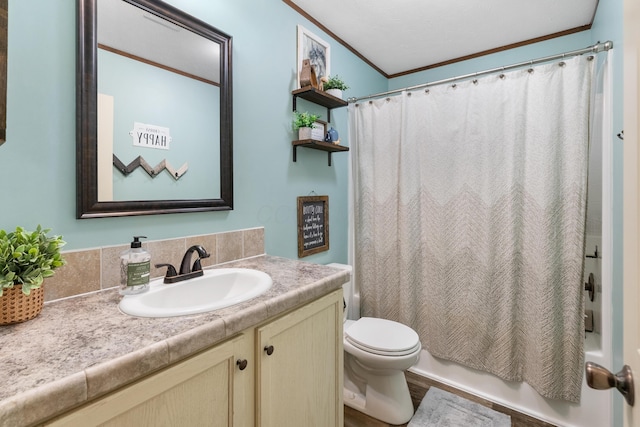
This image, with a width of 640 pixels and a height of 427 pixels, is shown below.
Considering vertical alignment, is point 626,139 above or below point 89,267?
above

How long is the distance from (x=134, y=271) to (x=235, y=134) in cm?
80

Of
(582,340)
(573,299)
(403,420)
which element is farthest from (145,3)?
(582,340)

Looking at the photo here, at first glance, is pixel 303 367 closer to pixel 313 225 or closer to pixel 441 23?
pixel 313 225

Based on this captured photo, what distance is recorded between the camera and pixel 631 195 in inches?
24.7

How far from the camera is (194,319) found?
2.61 feet

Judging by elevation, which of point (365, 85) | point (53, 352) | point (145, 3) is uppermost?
point (365, 85)

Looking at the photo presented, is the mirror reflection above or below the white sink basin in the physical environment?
above

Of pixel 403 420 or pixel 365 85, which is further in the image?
pixel 365 85

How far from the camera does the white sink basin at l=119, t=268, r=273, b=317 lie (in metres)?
0.86

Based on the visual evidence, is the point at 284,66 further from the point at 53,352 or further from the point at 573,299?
the point at 573,299

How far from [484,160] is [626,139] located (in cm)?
129

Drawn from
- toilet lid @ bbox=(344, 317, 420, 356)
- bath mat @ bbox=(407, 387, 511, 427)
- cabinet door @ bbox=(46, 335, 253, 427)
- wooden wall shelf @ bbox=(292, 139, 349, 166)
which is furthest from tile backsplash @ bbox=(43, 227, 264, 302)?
bath mat @ bbox=(407, 387, 511, 427)

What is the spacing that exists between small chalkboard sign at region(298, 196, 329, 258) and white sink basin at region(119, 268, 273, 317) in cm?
66

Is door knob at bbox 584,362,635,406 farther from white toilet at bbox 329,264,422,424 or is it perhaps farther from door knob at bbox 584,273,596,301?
door knob at bbox 584,273,596,301
